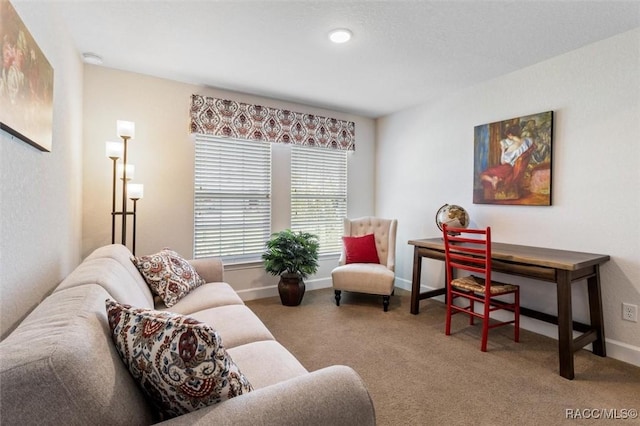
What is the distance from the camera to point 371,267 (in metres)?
3.54

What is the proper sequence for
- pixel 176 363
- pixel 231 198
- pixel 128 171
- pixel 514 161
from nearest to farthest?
1. pixel 176 363
2. pixel 128 171
3. pixel 514 161
4. pixel 231 198

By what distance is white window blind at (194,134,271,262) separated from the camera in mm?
3543

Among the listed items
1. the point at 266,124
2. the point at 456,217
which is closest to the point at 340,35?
the point at 266,124

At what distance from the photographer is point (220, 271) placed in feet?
9.23

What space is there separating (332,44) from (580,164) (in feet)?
7.34

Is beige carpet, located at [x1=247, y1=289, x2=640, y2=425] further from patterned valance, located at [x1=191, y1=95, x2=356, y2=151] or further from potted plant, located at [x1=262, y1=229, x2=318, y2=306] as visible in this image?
patterned valance, located at [x1=191, y1=95, x2=356, y2=151]

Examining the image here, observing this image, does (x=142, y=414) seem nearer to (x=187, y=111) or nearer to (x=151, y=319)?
(x=151, y=319)

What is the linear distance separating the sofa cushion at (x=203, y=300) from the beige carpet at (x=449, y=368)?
677mm

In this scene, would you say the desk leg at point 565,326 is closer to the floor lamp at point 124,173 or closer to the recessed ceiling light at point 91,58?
the floor lamp at point 124,173

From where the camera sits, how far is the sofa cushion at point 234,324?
5.37ft

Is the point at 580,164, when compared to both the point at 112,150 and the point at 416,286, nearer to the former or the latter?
the point at 416,286

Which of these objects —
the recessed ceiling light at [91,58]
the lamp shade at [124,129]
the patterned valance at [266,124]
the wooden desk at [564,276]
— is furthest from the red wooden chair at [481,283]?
the recessed ceiling light at [91,58]

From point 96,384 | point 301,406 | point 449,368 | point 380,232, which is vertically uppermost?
point 380,232

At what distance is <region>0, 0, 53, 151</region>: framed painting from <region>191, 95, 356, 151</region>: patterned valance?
1.79 metres
